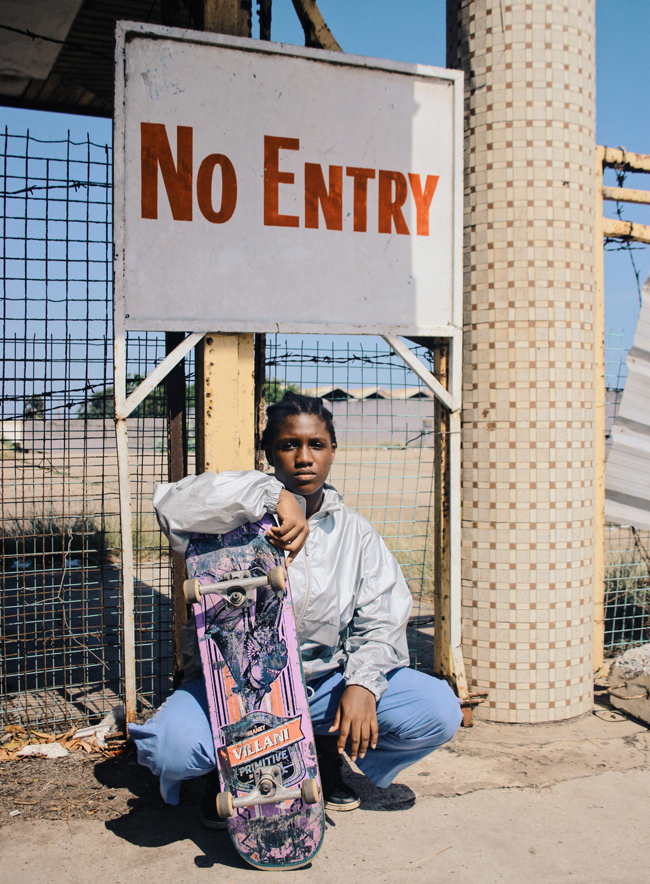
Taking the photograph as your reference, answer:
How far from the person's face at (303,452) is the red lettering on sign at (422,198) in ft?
4.20

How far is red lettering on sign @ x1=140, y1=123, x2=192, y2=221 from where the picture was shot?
2.82m

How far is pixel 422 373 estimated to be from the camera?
10.8ft

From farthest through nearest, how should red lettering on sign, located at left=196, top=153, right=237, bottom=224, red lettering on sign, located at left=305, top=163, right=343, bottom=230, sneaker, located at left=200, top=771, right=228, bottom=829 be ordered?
1. red lettering on sign, located at left=305, top=163, right=343, bottom=230
2. red lettering on sign, located at left=196, top=153, right=237, bottom=224
3. sneaker, located at left=200, top=771, right=228, bottom=829

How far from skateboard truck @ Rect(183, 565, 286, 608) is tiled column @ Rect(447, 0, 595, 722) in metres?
1.53

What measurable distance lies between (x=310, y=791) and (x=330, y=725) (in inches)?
12.5

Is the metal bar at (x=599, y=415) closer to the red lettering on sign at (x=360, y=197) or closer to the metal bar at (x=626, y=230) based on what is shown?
the metal bar at (x=626, y=230)

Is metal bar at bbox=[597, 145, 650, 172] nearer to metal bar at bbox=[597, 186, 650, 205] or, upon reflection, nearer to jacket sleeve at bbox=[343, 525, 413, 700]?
metal bar at bbox=[597, 186, 650, 205]

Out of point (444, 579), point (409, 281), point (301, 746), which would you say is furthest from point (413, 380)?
point (301, 746)

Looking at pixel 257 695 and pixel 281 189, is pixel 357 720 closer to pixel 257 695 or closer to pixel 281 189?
pixel 257 695

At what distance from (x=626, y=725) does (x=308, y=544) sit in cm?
210

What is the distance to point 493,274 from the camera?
3381 mm

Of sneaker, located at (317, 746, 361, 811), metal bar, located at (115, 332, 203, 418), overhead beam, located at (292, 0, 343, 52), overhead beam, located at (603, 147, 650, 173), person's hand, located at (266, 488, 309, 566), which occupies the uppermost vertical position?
overhead beam, located at (292, 0, 343, 52)

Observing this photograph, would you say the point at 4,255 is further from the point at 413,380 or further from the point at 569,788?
the point at 569,788

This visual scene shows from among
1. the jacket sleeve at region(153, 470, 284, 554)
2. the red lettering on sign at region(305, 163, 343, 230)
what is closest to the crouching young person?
the jacket sleeve at region(153, 470, 284, 554)
